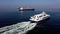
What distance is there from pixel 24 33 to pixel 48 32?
30.5ft

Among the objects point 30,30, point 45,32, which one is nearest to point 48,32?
point 45,32

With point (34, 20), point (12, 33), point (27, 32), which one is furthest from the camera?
point (34, 20)

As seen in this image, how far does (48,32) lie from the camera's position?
141 feet

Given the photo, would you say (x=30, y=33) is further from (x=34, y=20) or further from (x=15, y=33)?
(x=34, y=20)

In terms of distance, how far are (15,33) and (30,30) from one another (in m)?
6.46

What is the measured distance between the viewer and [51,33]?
41750mm

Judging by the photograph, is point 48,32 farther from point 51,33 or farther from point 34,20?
point 34,20

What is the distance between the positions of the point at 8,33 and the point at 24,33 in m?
3.78

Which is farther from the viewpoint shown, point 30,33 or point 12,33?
point 30,33

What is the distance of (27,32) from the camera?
126 ft

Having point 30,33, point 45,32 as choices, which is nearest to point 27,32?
point 30,33

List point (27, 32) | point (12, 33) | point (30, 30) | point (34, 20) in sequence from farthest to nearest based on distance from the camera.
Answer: point (34, 20) < point (30, 30) < point (27, 32) < point (12, 33)

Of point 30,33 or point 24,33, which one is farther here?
point 30,33

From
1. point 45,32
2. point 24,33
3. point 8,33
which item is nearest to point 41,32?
point 45,32
